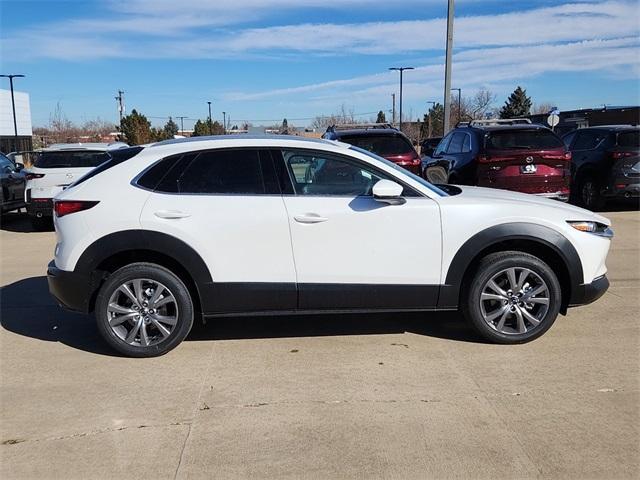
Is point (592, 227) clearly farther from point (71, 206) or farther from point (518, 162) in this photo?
point (518, 162)

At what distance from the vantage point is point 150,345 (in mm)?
4590

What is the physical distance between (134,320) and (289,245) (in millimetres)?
1338

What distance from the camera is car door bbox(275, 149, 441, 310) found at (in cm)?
452

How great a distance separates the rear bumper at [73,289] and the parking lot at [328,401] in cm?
43

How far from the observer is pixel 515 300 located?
4.65 metres

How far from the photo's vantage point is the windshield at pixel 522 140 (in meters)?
9.56

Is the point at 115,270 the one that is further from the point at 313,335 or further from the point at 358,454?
the point at 358,454

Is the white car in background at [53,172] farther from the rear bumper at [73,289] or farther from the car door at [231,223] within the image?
the car door at [231,223]

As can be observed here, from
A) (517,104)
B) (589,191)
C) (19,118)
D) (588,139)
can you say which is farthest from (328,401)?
(517,104)

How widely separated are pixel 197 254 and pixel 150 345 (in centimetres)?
82

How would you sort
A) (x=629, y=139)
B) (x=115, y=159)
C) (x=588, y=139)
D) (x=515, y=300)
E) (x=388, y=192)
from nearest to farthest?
(x=388, y=192), (x=515, y=300), (x=115, y=159), (x=629, y=139), (x=588, y=139)

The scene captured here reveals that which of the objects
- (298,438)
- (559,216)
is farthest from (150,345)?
(559,216)

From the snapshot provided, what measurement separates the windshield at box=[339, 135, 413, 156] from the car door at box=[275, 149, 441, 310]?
6.04 meters

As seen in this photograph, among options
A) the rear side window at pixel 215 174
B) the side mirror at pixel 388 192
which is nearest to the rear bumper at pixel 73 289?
the rear side window at pixel 215 174
